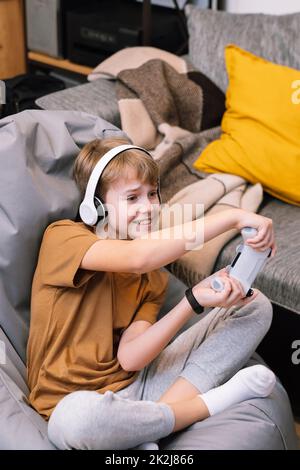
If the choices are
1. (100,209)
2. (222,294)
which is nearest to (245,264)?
(222,294)

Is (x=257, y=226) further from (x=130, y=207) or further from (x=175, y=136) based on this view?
(x=175, y=136)

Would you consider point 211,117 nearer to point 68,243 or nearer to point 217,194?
point 217,194

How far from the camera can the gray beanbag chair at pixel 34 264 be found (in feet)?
4.00

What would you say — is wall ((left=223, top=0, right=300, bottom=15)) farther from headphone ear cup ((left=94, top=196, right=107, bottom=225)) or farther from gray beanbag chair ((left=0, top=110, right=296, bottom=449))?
headphone ear cup ((left=94, top=196, right=107, bottom=225))

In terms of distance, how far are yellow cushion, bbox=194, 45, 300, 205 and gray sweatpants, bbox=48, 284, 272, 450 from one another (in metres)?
0.61

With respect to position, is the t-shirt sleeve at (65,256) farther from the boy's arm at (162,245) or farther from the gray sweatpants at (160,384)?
the gray sweatpants at (160,384)

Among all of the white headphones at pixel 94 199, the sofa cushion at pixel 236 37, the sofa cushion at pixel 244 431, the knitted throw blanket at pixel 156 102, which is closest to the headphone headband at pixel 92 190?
the white headphones at pixel 94 199

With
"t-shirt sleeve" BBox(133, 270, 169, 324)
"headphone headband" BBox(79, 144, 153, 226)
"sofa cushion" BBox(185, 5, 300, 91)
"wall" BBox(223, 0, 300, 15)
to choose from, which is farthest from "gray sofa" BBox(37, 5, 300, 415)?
"headphone headband" BBox(79, 144, 153, 226)

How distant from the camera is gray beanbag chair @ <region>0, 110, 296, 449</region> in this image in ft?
4.00

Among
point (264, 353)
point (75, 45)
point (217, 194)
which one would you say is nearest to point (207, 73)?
point (217, 194)

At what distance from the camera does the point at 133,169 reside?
53.7 inches

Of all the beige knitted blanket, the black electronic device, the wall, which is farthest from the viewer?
the black electronic device

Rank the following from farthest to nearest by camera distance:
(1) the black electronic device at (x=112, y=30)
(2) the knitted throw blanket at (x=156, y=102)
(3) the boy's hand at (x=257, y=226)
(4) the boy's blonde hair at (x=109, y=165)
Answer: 1. (1) the black electronic device at (x=112, y=30)
2. (2) the knitted throw blanket at (x=156, y=102)
3. (4) the boy's blonde hair at (x=109, y=165)
4. (3) the boy's hand at (x=257, y=226)

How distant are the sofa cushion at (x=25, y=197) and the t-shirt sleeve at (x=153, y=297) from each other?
0.22 m
